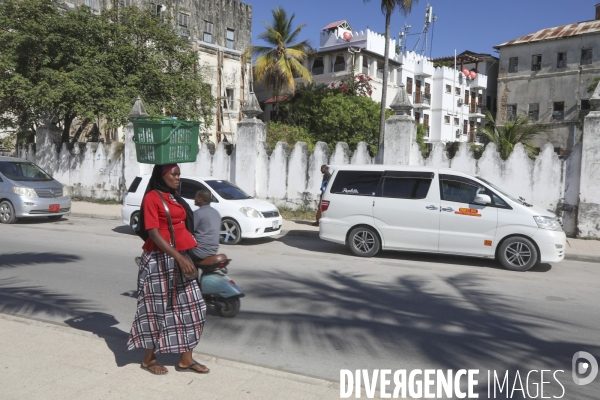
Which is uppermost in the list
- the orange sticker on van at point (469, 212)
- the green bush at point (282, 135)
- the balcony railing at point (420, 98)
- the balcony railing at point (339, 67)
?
the balcony railing at point (339, 67)

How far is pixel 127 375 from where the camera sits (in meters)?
4.52

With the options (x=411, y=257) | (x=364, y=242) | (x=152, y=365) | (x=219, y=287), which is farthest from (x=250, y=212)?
(x=152, y=365)

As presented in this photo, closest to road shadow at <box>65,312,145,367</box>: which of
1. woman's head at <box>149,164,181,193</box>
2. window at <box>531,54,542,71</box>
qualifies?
woman's head at <box>149,164,181,193</box>

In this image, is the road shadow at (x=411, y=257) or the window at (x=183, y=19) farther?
the window at (x=183, y=19)

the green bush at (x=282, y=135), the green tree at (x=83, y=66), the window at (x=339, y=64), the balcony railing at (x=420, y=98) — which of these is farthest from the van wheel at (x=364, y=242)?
the balcony railing at (x=420, y=98)

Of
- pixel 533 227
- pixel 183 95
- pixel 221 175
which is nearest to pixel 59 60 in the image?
pixel 183 95

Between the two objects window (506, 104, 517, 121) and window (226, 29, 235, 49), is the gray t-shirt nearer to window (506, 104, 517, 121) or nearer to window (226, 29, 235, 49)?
window (226, 29, 235, 49)

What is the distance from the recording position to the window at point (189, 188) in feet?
42.6

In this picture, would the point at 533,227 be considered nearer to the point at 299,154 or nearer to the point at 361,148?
the point at 361,148

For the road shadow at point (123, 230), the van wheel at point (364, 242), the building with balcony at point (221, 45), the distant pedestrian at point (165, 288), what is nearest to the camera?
the distant pedestrian at point (165, 288)

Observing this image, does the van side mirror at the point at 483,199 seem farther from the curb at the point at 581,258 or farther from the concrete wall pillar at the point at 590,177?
the concrete wall pillar at the point at 590,177

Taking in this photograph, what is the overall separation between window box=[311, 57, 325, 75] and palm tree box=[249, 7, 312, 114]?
7111 millimetres

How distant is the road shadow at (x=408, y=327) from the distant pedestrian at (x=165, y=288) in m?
1.35

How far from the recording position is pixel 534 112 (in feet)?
154
